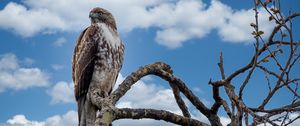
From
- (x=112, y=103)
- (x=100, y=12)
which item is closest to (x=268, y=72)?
(x=112, y=103)

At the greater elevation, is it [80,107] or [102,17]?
[102,17]

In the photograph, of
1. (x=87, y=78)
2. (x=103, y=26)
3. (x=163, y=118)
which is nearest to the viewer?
(x=163, y=118)

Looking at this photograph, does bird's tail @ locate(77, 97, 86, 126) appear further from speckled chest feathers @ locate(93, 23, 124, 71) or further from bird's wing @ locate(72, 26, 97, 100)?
speckled chest feathers @ locate(93, 23, 124, 71)

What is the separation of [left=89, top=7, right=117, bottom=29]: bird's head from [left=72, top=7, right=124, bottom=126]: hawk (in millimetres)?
604

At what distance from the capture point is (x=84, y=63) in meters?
6.07

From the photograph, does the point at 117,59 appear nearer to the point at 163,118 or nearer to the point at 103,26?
the point at 103,26

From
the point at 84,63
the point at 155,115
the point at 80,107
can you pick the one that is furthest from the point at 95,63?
the point at 155,115

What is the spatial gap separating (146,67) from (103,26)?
8.08ft

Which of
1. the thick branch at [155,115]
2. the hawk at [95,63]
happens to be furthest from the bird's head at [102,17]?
the thick branch at [155,115]

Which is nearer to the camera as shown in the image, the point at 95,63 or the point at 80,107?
the point at 80,107

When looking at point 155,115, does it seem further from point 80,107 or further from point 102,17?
point 102,17

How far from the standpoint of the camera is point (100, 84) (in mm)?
6043

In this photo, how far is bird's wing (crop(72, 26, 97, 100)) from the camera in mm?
5891

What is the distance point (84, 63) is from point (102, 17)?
4.39ft
